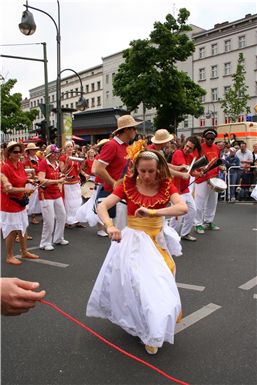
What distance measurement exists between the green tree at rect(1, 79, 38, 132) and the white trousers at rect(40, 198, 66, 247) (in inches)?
1164

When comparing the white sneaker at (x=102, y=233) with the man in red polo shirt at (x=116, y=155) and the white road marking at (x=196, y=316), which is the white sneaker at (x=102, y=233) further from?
the white road marking at (x=196, y=316)

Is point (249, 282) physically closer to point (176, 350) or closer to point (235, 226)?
point (176, 350)

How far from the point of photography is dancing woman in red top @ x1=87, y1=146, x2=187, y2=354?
10.6ft

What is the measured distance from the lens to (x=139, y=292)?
3.29 m

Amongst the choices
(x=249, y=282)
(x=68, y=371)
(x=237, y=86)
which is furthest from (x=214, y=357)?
(x=237, y=86)

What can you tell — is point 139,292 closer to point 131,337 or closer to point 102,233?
point 131,337

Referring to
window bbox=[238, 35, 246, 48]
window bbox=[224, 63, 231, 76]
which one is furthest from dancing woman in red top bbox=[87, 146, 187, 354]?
window bbox=[224, 63, 231, 76]

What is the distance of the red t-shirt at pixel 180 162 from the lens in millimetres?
7261

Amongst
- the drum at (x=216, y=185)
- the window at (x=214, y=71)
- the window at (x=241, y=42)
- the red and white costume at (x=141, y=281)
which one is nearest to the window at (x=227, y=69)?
the window at (x=214, y=71)

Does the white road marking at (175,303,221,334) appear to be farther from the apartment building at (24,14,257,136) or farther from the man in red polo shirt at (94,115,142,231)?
the apartment building at (24,14,257,136)

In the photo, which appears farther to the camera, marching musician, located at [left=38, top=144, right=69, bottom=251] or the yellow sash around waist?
marching musician, located at [left=38, top=144, right=69, bottom=251]

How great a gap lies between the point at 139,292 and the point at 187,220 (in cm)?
458

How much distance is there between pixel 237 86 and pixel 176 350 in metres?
35.8

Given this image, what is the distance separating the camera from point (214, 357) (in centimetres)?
335
